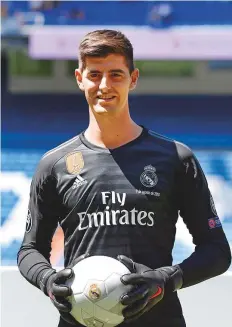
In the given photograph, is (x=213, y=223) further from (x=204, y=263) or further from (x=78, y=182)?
(x=78, y=182)

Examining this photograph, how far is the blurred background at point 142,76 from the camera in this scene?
11.0 metres

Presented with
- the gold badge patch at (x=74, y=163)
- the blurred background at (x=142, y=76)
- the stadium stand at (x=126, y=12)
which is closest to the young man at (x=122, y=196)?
the gold badge patch at (x=74, y=163)

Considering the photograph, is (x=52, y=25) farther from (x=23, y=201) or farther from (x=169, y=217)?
(x=169, y=217)

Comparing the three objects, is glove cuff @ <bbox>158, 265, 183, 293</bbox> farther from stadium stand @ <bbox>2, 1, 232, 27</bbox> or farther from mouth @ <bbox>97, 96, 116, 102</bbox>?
stadium stand @ <bbox>2, 1, 232, 27</bbox>

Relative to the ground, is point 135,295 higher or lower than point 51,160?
lower

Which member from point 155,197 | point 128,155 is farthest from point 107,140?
point 155,197

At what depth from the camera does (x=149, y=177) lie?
205 centimetres

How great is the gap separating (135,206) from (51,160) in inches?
11.4

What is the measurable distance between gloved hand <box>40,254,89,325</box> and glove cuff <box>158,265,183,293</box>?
0.21 metres

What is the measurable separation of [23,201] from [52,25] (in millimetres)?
4813

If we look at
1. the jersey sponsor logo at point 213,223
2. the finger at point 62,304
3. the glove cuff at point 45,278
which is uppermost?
the jersey sponsor logo at point 213,223

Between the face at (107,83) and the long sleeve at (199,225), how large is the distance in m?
0.23

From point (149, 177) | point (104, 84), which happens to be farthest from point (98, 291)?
point (104, 84)

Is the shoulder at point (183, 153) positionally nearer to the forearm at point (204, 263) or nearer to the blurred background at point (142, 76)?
the forearm at point (204, 263)
